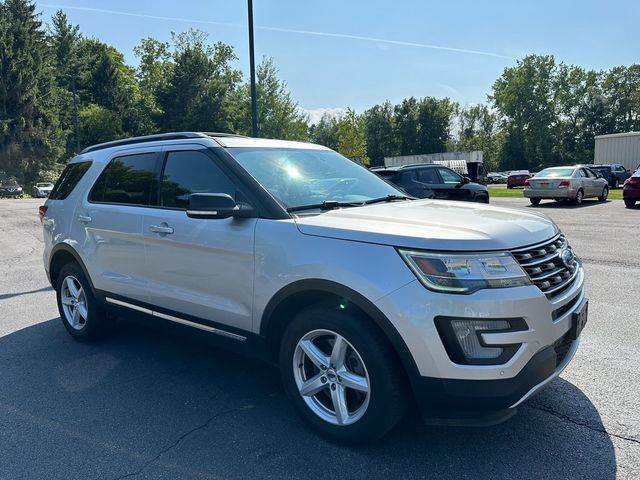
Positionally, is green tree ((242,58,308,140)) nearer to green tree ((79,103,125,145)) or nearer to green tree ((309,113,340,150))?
green tree ((79,103,125,145))

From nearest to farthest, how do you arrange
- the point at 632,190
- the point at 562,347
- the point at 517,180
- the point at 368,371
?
the point at 368,371 < the point at 562,347 < the point at 632,190 < the point at 517,180

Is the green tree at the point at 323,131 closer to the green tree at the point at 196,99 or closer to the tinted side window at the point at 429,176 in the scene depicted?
the green tree at the point at 196,99

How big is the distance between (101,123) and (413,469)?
214 feet

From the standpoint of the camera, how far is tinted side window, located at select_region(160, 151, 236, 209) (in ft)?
11.9

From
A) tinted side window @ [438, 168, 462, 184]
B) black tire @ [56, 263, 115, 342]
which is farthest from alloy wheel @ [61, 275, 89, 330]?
tinted side window @ [438, 168, 462, 184]

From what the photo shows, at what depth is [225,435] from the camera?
316 cm

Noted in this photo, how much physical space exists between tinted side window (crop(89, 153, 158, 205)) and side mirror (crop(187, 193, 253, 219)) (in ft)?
3.36

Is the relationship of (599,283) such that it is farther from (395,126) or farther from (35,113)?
(395,126)

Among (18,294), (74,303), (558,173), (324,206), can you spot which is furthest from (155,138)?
(558,173)

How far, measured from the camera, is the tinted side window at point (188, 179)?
143 inches

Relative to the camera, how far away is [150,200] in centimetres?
412

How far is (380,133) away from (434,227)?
8558cm

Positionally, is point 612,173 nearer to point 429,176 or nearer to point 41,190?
point 429,176

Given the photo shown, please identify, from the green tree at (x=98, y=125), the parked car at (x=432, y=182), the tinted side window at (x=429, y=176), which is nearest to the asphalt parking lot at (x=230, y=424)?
the parked car at (x=432, y=182)
